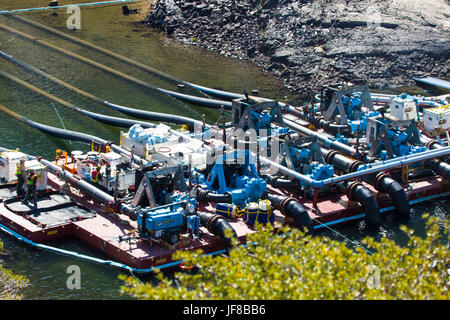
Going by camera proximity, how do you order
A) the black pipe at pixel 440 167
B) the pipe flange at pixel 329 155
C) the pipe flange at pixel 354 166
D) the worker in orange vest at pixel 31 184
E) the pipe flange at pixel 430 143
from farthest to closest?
the pipe flange at pixel 430 143, the pipe flange at pixel 329 155, the black pipe at pixel 440 167, the pipe flange at pixel 354 166, the worker in orange vest at pixel 31 184

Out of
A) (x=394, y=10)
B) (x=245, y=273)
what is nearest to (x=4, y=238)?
(x=245, y=273)

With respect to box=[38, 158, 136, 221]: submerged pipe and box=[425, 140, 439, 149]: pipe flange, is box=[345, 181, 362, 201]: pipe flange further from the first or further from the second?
box=[38, 158, 136, 221]: submerged pipe

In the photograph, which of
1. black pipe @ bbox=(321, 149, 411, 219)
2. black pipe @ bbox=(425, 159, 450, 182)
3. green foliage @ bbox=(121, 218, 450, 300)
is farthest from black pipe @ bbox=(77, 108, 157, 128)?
green foliage @ bbox=(121, 218, 450, 300)

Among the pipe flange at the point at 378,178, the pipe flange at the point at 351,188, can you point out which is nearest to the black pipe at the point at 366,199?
the pipe flange at the point at 351,188

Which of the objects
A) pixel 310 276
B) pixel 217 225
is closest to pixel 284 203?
pixel 217 225

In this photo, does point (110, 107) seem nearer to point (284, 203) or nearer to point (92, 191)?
point (92, 191)

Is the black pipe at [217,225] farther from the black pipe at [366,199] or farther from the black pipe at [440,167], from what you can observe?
the black pipe at [440,167]
